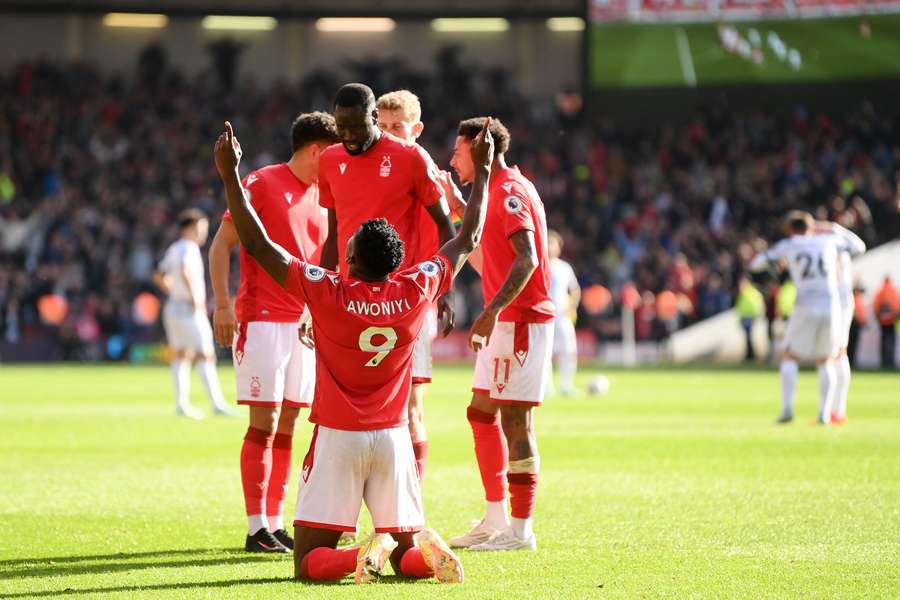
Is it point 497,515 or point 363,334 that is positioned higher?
point 363,334

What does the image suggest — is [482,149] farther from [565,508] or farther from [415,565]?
[565,508]

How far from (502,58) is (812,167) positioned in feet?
44.7

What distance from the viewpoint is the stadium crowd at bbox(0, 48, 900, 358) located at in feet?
123

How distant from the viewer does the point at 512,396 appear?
8.20 meters

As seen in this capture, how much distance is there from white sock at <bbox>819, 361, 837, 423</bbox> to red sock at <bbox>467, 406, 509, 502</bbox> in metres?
9.05

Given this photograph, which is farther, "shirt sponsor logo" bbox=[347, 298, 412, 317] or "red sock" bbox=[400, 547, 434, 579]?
"red sock" bbox=[400, 547, 434, 579]

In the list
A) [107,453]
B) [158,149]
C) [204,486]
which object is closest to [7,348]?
[158,149]

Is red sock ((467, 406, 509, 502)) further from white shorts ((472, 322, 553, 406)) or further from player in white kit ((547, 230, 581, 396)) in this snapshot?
player in white kit ((547, 230, 581, 396))

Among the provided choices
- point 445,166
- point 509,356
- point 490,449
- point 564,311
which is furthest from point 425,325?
point 445,166

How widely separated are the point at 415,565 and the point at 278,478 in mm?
1658

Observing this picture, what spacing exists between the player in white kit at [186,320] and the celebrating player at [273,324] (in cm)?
977

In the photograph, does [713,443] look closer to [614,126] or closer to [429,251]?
[429,251]

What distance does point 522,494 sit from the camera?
26.5 feet

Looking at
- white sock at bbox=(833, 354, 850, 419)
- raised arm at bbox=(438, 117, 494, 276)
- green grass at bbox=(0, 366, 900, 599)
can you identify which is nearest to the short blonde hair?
raised arm at bbox=(438, 117, 494, 276)
